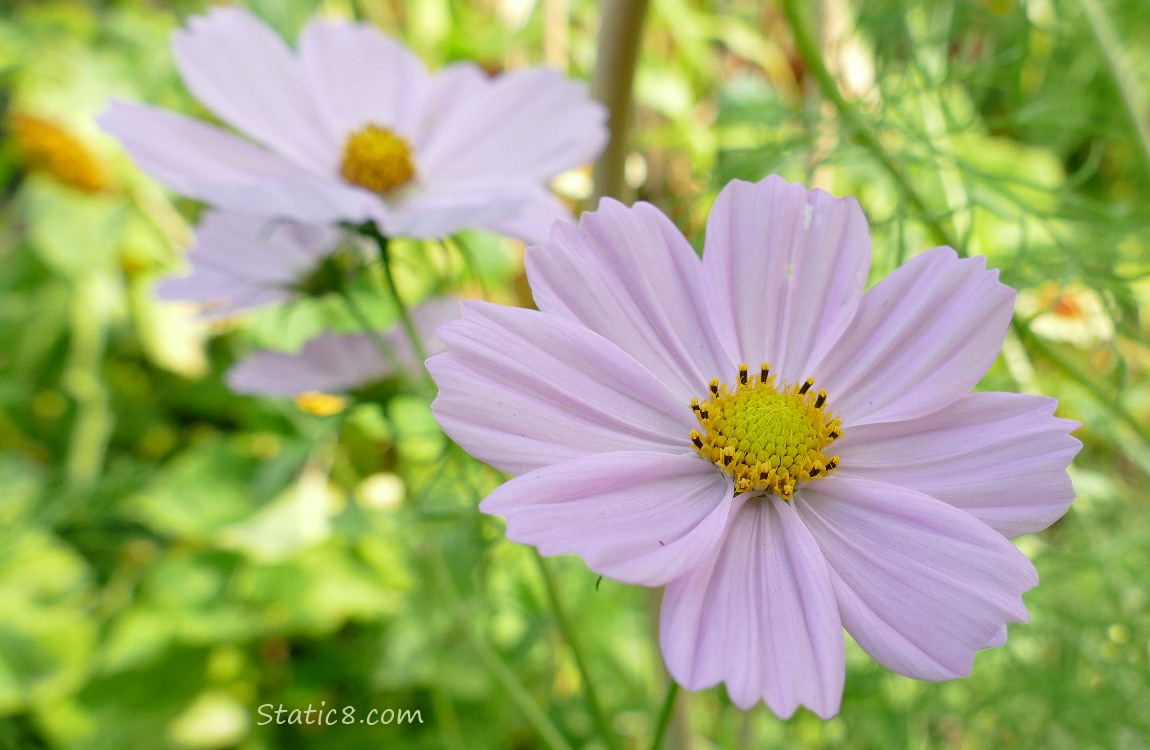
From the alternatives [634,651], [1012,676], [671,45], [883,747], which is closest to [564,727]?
[634,651]

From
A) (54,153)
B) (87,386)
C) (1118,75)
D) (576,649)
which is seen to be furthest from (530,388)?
(54,153)

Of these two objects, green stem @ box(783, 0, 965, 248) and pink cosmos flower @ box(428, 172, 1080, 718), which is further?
green stem @ box(783, 0, 965, 248)

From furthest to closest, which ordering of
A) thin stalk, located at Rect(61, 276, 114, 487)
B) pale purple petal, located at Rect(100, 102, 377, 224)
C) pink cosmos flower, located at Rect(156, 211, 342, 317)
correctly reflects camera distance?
thin stalk, located at Rect(61, 276, 114, 487) → pink cosmos flower, located at Rect(156, 211, 342, 317) → pale purple petal, located at Rect(100, 102, 377, 224)

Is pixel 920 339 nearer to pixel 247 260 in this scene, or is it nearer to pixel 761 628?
pixel 761 628

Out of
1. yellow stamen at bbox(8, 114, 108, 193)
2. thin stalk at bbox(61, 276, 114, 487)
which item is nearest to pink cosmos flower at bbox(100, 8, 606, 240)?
thin stalk at bbox(61, 276, 114, 487)

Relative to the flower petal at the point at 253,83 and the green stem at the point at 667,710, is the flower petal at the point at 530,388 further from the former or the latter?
the flower petal at the point at 253,83

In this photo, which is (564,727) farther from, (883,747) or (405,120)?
(405,120)

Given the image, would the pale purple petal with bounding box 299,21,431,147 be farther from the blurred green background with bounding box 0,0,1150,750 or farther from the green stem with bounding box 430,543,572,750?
the green stem with bounding box 430,543,572,750

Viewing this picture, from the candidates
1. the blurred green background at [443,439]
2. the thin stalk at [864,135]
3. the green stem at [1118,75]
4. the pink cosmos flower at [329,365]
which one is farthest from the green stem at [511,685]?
the green stem at [1118,75]

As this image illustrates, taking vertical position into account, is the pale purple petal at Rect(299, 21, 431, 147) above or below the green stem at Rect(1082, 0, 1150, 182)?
above
